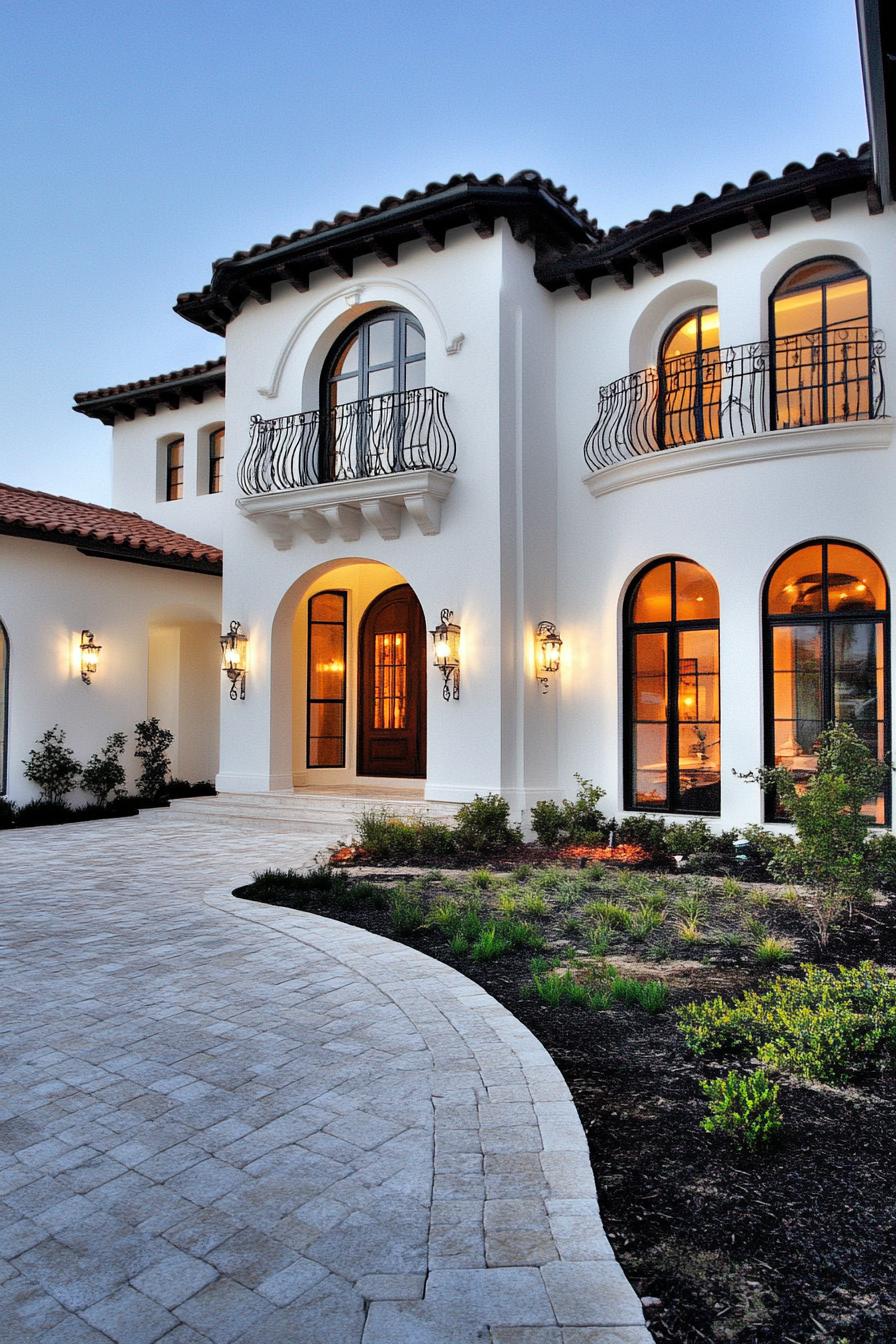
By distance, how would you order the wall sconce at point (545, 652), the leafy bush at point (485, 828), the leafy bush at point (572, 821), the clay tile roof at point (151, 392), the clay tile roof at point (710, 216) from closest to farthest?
the clay tile roof at point (710, 216) < the leafy bush at point (485, 828) < the leafy bush at point (572, 821) < the wall sconce at point (545, 652) < the clay tile roof at point (151, 392)

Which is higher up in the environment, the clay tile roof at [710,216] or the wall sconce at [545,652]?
the clay tile roof at [710,216]

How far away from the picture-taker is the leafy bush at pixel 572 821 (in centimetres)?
1049

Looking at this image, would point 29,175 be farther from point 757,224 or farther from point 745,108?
point 757,224

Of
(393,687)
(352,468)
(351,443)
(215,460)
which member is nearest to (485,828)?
(393,687)

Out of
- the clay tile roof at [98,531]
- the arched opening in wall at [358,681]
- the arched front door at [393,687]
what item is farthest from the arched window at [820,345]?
the clay tile roof at [98,531]

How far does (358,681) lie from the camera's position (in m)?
14.8

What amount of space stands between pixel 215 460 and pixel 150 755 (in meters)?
5.73

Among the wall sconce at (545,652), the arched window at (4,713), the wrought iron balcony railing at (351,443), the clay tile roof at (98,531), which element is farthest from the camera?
the arched window at (4,713)

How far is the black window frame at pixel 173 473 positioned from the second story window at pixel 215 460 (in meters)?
0.65

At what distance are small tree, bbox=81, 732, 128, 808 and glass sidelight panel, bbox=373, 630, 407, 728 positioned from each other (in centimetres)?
397

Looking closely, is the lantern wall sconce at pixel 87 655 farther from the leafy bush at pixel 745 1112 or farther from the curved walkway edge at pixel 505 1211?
the leafy bush at pixel 745 1112

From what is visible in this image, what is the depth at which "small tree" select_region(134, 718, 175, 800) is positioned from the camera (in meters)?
14.2

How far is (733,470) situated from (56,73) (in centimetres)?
1712

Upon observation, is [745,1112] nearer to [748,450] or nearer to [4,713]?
[748,450]
